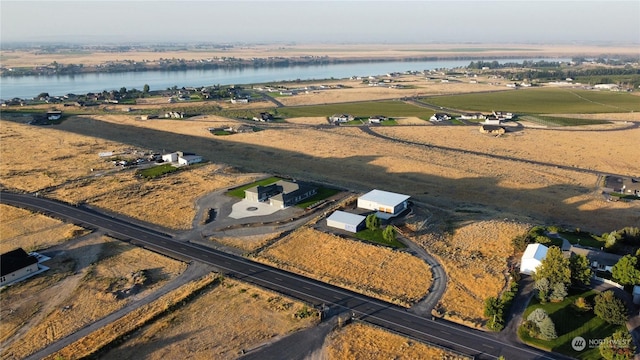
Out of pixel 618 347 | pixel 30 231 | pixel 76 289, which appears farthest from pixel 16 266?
pixel 618 347

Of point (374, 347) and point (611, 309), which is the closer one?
point (374, 347)

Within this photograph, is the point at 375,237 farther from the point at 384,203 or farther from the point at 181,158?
the point at 181,158

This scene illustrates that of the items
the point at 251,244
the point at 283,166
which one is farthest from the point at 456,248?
the point at 283,166

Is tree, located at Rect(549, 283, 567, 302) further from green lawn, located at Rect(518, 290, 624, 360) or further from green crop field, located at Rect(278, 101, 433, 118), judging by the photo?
green crop field, located at Rect(278, 101, 433, 118)

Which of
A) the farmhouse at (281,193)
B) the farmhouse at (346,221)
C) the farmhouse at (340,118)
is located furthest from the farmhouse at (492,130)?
the farmhouse at (346,221)

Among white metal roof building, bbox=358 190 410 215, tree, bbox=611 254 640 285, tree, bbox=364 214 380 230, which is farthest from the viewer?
white metal roof building, bbox=358 190 410 215

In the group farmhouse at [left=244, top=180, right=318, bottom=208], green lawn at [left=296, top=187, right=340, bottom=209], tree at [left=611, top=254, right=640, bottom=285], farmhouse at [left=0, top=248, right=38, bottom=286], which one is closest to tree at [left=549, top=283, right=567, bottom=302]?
tree at [left=611, top=254, right=640, bottom=285]

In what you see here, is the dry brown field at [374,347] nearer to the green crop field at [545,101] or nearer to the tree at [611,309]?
the tree at [611,309]
